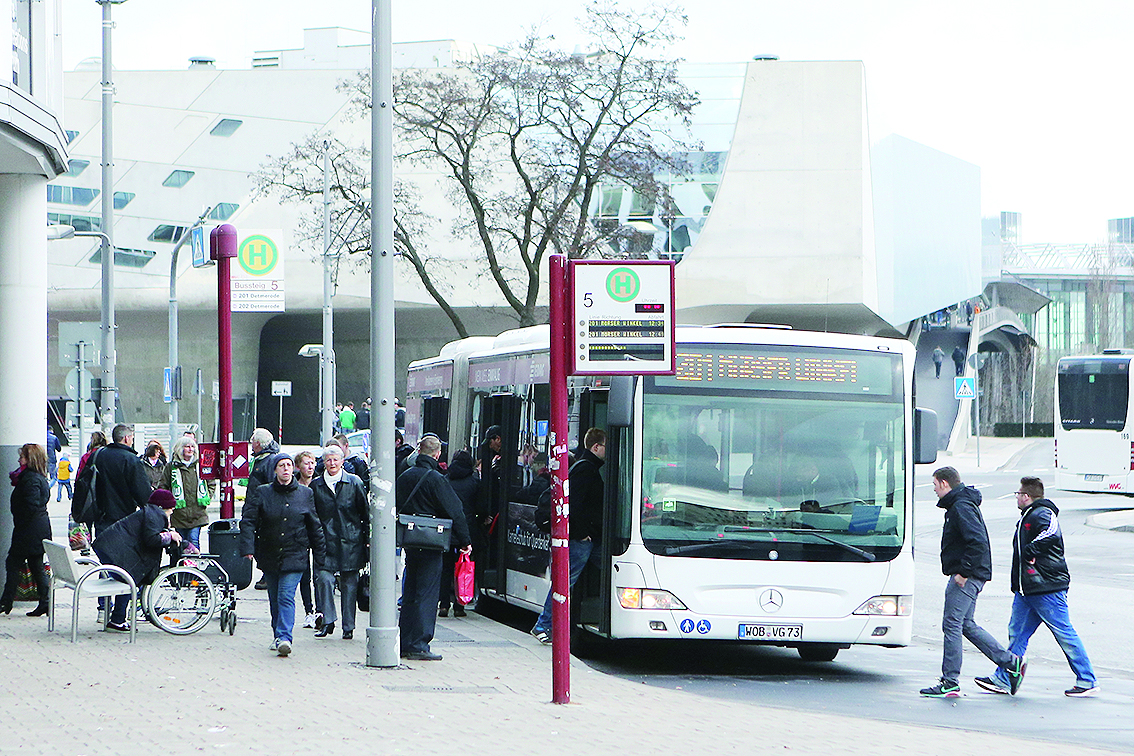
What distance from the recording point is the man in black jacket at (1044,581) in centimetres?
1062

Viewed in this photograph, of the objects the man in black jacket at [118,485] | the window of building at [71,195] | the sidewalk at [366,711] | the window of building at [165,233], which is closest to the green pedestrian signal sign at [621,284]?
the sidewalk at [366,711]

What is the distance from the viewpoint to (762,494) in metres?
11.5

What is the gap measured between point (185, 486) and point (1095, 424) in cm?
2391

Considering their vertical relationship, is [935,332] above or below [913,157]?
below

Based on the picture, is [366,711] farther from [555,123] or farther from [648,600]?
[555,123]

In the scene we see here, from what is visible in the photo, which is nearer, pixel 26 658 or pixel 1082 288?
pixel 26 658

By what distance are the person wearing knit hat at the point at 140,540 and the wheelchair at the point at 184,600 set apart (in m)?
0.15

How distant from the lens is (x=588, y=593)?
11984 millimetres

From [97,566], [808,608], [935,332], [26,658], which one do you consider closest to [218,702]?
[26,658]

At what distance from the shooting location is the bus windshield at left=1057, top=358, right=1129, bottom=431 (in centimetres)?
3325

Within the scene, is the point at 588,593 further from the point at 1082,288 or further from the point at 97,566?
the point at 1082,288

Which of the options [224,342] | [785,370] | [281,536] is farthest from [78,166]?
[785,370]

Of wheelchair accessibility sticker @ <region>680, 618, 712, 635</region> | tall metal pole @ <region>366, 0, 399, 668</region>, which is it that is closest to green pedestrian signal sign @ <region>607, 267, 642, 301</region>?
tall metal pole @ <region>366, 0, 399, 668</region>

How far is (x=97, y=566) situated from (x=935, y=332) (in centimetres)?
6641
